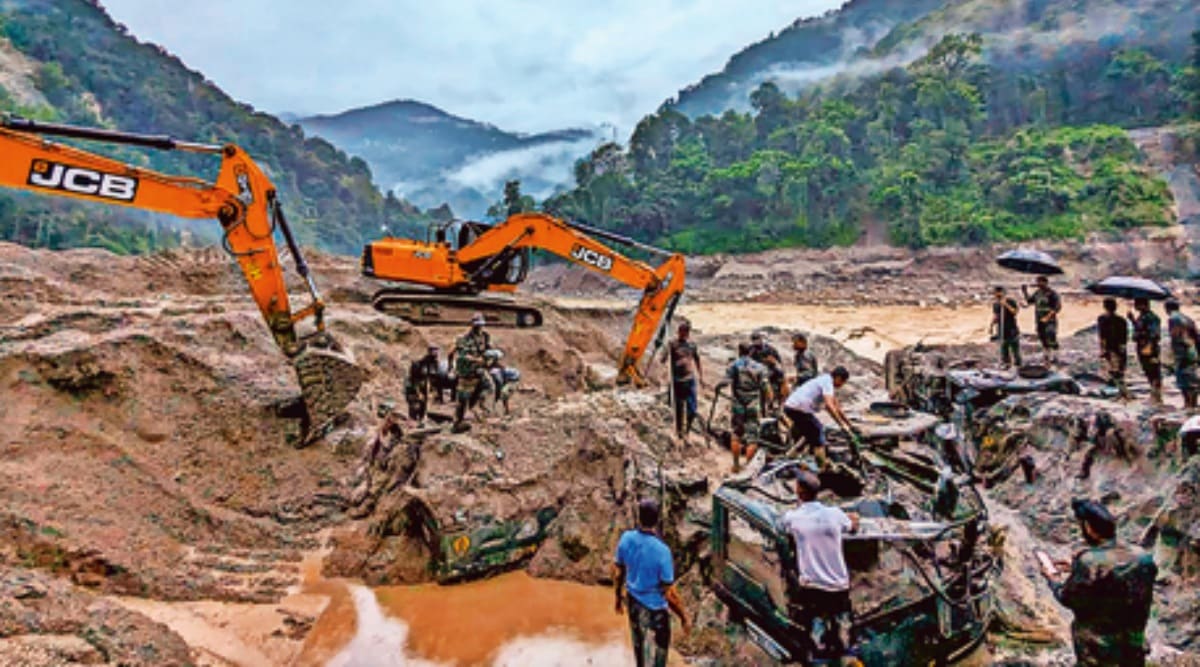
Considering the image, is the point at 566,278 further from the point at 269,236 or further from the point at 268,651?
the point at 268,651

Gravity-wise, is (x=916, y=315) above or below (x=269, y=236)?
below

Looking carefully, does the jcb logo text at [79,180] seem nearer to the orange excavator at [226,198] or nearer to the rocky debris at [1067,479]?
the orange excavator at [226,198]

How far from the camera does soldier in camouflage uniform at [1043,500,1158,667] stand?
298 cm

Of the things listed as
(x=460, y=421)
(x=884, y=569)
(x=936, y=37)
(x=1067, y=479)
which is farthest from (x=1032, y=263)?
(x=936, y=37)

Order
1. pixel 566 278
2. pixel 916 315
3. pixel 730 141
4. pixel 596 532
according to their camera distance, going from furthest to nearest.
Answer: pixel 730 141
pixel 566 278
pixel 916 315
pixel 596 532

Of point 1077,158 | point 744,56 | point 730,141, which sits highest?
point 744,56

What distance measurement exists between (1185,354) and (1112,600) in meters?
5.36

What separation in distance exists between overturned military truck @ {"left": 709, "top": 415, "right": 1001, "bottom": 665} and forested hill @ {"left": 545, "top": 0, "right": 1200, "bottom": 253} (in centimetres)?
3868

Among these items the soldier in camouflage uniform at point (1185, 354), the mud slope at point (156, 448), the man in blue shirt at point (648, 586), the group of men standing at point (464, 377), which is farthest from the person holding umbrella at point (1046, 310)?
the mud slope at point (156, 448)

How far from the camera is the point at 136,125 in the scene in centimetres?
5856

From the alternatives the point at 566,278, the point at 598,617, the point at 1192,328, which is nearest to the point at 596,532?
the point at 598,617

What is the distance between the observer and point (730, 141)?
59.5 meters

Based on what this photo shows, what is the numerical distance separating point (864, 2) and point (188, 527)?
136 meters

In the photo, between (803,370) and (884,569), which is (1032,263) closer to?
(803,370)
